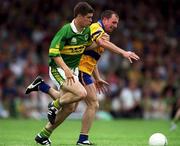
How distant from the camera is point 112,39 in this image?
2823cm

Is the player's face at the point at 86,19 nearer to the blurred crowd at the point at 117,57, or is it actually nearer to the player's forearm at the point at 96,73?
the player's forearm at the point at 96,73

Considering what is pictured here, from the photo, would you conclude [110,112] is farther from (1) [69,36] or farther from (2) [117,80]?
(1) [69,36]

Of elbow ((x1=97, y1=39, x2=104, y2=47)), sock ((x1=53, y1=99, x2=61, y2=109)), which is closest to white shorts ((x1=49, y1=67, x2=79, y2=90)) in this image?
sock ((x1=53, y1=99, x2=61, y2=109))

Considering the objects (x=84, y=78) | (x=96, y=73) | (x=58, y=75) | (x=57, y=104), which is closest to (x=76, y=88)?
(x=57, y=104)

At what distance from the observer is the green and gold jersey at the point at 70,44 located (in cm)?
1255

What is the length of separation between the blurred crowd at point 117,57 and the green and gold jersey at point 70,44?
469 inches

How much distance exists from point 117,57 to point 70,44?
14.6 metres

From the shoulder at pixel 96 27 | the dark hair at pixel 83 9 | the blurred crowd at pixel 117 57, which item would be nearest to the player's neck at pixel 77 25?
the dark hair at pixel 83 9

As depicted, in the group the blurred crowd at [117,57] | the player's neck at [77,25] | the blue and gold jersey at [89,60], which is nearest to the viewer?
the player's neck at [77,25]

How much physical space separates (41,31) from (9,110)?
4315 millimetres

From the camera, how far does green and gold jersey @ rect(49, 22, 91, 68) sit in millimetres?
12547

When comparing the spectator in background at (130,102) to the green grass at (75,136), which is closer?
the green grass at (75,136)

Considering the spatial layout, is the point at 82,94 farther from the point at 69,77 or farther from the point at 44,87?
the point at 44,87

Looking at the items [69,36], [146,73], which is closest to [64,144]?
[69,36]
